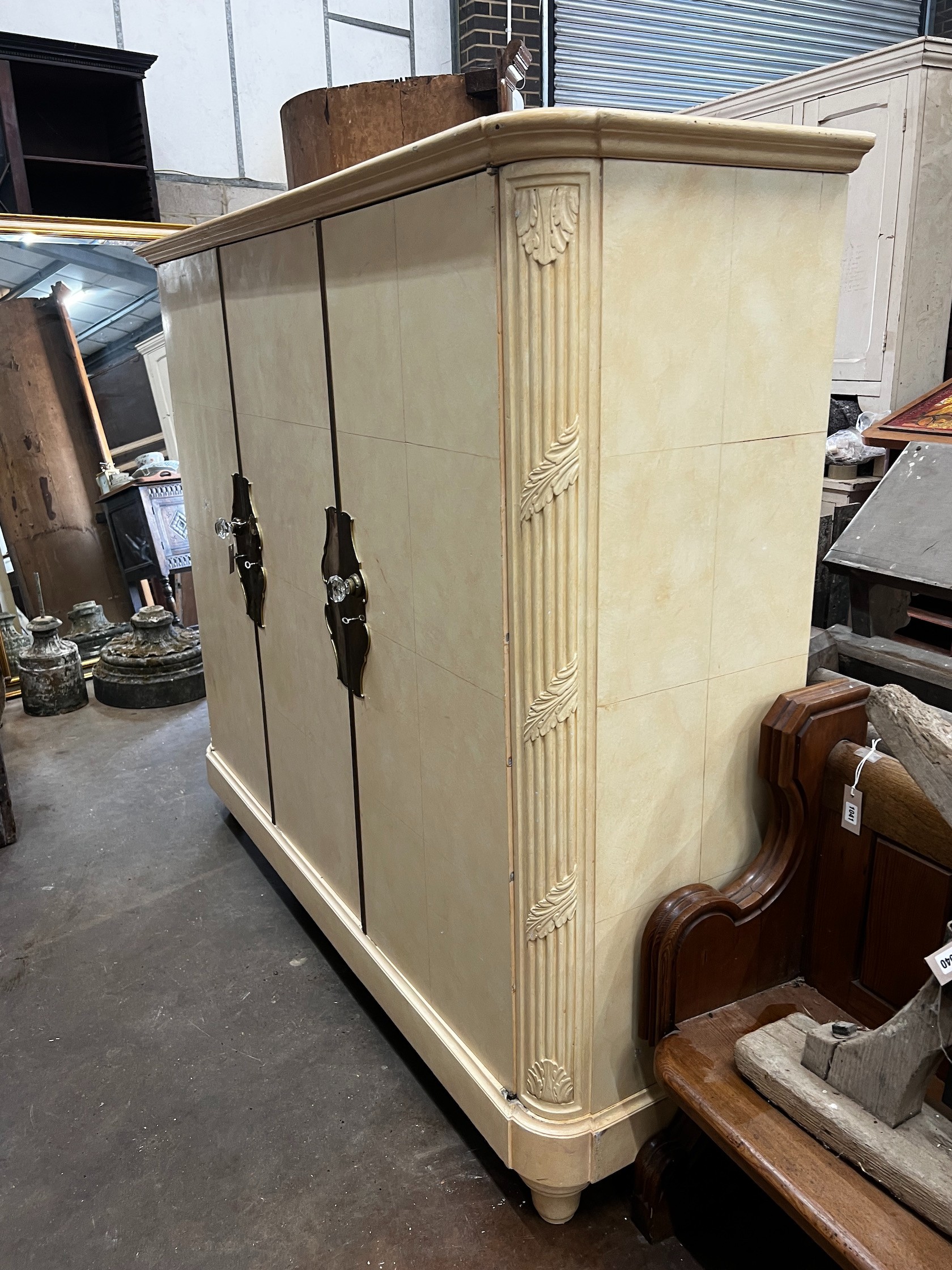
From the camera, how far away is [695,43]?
5953 millimetres

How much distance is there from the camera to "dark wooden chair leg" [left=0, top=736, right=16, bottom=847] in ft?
10.8

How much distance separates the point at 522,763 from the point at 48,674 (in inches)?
144

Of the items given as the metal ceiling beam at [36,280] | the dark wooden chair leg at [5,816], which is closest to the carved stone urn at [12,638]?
the metal ceiling beam at [36,280]

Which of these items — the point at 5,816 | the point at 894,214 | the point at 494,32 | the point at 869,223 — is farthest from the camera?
the point at 494,32

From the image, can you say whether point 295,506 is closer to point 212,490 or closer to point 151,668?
point 212,490

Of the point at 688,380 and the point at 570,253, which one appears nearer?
the point at 570,253

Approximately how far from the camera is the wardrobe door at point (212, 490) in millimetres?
2646

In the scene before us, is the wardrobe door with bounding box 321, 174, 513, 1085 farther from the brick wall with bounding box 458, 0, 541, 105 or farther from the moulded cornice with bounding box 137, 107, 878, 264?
Answer: the brick wall with bounding box 458, 0, 541, 105

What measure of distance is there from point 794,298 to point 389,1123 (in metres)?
1.86

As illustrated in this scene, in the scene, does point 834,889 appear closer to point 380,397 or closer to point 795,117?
point 380,397

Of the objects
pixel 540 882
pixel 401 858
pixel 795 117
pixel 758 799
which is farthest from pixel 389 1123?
pixel 795 117

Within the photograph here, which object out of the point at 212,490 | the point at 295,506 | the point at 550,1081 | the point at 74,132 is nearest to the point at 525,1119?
the point at 550,1081

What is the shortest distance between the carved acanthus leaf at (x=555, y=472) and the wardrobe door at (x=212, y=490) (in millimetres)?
1464

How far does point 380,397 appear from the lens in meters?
1.79
